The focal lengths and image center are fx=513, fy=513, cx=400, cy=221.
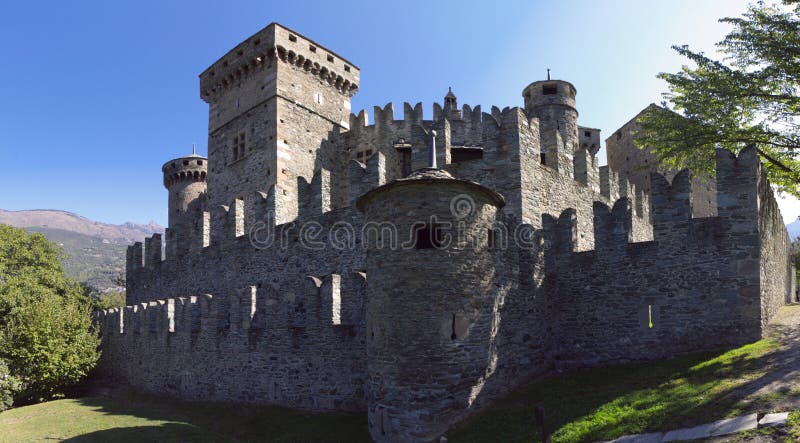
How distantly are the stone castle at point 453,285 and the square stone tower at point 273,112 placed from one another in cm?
416

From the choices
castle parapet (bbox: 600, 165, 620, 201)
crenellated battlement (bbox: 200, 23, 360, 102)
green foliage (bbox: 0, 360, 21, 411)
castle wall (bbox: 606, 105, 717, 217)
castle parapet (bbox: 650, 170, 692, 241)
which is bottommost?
green foliage (bbox: 0, 360, 21, 411)

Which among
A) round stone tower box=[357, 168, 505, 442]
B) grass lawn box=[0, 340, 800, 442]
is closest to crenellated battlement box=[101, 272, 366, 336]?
grass lawn box=[0, 340, 800, 442]

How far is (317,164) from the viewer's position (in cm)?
2886

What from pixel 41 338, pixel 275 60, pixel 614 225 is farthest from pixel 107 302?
pixel 614 225

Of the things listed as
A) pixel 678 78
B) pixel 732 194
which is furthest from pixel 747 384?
Answer: pixel 678 78

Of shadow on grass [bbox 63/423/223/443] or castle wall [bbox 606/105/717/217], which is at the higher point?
castle wall [bbox 606/105/717/217]

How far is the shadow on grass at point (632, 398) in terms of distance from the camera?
9227mm

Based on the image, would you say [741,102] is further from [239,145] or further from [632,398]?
[239,145]

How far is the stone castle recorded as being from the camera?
37.8ft

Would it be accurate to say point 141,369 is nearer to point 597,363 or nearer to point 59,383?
point 59,383

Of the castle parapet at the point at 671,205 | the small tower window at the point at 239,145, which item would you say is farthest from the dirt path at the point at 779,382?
the small tower window at the point at 239,145

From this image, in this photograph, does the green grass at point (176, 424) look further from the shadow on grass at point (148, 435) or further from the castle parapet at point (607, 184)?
the castle parapet at point (607, 184)

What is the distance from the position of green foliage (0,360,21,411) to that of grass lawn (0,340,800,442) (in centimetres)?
430

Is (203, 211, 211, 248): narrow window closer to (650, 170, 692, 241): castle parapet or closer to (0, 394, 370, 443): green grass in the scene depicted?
(0, 394, 370, 443): green grass
